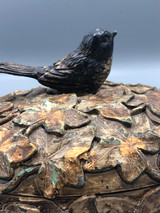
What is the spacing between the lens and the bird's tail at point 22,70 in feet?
4.90

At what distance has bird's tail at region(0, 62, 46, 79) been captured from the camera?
1.49m

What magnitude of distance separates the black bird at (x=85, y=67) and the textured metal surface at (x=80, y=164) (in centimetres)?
34

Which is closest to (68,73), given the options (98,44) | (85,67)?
(85,67)

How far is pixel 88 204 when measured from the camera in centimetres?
95

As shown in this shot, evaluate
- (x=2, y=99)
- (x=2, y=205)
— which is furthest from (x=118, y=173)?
(x=2, y=99)

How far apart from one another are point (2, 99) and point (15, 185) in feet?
2.41

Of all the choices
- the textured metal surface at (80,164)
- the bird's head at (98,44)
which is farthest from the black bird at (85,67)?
the textured metal surface at (80,164)

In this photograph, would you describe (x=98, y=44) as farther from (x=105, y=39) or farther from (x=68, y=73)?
(x=68, y=73)

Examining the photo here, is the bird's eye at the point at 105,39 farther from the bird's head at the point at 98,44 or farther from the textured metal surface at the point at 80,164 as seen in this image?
the textured metal surface at the point at 80,164

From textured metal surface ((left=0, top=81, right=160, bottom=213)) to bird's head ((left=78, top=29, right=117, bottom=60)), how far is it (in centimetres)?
41

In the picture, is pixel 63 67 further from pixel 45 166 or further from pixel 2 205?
pixel 2 205

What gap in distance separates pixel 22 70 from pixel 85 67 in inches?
15.8

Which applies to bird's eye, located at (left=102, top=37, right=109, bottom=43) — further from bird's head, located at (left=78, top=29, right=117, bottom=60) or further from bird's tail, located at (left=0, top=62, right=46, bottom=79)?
bird's tail, located at (left=0, top=62, right=46, bottom=79)

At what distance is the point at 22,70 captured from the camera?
1502mm
